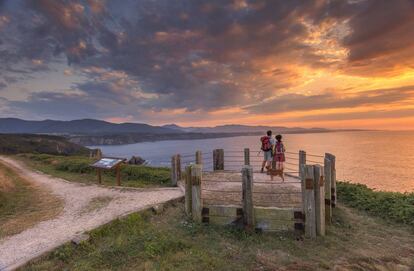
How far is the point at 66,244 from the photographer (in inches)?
303

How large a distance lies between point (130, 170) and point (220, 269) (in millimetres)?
14426

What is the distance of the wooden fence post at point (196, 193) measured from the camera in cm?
984

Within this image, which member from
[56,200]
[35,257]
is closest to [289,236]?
[35,257]

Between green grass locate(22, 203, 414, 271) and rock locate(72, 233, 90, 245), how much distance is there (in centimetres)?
13

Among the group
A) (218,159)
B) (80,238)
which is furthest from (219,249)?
(218,159)

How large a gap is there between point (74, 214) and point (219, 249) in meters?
6.05

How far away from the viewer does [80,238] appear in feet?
26.3

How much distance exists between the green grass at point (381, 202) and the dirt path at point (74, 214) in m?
7.97

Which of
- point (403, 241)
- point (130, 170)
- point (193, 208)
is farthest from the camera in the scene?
point (130, 170)

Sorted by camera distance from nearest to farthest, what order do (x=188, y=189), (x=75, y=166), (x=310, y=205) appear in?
(x=310, y=205) < (x=188, y=189) < (x=75, y=166)

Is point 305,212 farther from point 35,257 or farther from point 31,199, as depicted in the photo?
point 31,199

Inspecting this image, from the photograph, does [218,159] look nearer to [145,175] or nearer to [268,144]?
[268,144]

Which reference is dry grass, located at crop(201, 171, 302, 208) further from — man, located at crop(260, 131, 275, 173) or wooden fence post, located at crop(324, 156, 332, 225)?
man, located at crop(260, 131, 275, 173)

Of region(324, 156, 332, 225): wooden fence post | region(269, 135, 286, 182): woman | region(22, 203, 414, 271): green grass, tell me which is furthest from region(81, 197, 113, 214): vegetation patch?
region(324, 156, 332, 225): wooden fence post
